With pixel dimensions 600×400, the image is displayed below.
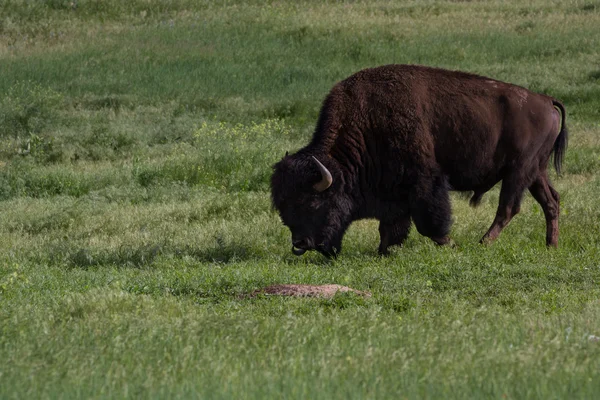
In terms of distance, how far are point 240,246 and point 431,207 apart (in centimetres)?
224

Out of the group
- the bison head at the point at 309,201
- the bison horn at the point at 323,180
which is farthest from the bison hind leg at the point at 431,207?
the bison horn at the point at 323,180

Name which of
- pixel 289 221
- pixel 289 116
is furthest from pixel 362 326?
pixel 289 116

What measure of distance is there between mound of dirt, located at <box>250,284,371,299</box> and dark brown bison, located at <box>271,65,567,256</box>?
2.31 m

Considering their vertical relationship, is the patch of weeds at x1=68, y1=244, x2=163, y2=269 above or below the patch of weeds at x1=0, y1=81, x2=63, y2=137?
above

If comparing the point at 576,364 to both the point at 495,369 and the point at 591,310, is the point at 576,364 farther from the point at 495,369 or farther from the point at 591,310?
the point at 591,310

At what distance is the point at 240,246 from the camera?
11922 millimetres

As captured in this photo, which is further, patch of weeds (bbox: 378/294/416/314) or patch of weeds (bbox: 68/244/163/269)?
patch of weeds (bbox: 68/244/163/269)

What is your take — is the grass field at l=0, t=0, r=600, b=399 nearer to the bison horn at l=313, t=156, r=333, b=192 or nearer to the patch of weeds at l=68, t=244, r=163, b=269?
the patch of weeds at l=68, t=244, r=163, b=269

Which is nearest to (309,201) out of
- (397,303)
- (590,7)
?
(397,303)

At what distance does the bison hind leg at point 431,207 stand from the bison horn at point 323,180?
3.36 feet

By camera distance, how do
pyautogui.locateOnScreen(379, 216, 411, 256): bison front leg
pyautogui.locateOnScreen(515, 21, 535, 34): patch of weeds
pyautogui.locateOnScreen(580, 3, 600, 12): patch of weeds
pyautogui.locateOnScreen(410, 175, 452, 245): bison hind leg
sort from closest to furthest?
pyautogui.locateOnScreen(410, 175, 452, 245): bison hind leg < pyautogui.locateOnScreen(379, 216, 411, 256): bison front leg < pyautogui.locateOnScreen(515, 21, 535, 34): patch of weeds < pyautogui.locateOnScreen(580, 3, 600, 12): patch of weeds

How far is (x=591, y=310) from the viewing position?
805 cm

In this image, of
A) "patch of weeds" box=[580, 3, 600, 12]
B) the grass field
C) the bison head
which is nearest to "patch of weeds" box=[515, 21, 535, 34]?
the grass field

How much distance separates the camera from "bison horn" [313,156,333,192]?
36.9 ft
